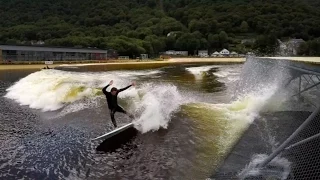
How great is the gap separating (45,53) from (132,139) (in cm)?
7538

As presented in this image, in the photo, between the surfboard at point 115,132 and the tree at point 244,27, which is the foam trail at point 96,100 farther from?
the tree at point 244,27

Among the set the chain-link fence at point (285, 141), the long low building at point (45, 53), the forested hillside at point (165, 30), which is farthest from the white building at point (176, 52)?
the chain-link fence at point (285, 141)

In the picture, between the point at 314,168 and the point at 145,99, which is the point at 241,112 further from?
the point at 314,168

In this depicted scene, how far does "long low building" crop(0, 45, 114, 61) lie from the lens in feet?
251

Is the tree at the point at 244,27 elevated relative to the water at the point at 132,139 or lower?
elevated

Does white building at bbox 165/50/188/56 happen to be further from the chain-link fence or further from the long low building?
the chain-link fence

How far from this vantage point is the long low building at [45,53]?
3014 inches

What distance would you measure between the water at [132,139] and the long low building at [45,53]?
184 ft

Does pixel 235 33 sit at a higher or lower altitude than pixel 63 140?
higher

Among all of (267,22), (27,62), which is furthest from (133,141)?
A: (267,22)

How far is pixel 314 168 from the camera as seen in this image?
9.35m

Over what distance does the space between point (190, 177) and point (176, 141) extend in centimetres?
386

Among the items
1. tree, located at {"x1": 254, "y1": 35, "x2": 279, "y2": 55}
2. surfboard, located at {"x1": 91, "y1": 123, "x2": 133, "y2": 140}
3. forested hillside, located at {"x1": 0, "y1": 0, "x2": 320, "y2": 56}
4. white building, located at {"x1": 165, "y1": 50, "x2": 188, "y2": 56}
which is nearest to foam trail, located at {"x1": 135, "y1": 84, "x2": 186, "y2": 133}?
surfboard, located at {"x1": 91, "y1": 123, "x2": 133, "y2": 140}

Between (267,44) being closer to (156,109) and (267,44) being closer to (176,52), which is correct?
(176,52)
